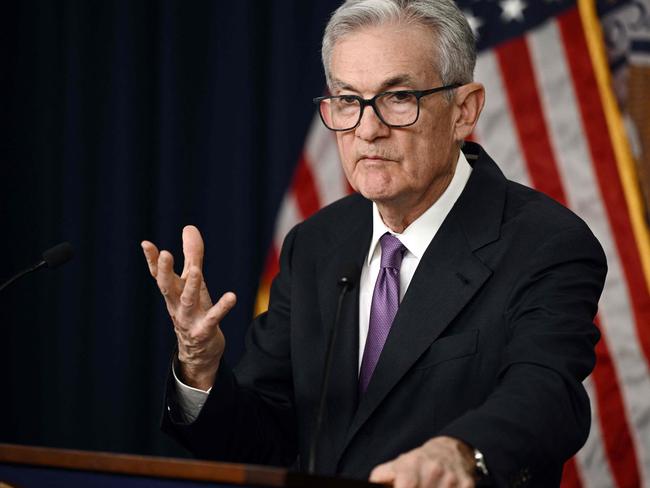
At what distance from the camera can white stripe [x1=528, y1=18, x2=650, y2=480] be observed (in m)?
3.60

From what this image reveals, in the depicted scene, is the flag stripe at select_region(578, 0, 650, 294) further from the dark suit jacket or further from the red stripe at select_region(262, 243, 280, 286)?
the dark suit jacket

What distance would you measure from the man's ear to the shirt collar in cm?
8

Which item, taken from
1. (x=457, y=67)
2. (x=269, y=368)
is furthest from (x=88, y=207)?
(x=457, y=67)

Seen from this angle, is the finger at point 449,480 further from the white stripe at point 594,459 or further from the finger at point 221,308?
the white stripe at point 594,459

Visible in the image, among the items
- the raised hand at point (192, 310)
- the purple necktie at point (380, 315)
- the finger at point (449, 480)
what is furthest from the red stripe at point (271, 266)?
the finger at point (449, 480)

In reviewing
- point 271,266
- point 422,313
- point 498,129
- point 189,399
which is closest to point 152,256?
point 189,399

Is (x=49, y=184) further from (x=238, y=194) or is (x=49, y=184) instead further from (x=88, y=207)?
(x=238, y=194)

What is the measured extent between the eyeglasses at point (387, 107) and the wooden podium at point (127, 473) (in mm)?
1013

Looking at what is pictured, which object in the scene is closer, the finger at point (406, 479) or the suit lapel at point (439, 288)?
the finger at point (406, 479)

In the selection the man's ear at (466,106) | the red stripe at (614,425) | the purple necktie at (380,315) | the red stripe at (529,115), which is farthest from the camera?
the red stripe at (529,115)

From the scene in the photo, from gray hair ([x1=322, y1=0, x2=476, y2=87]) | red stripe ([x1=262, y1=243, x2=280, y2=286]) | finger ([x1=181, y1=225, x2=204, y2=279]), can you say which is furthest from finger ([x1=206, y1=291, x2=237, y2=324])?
red stripe ([x1=262, y1=243, x2=280, y2=286])

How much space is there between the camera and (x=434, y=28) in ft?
7.15

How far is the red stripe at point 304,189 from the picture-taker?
12.9 feet

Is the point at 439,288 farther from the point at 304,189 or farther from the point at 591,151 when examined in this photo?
the point at 304,189
